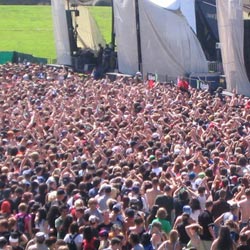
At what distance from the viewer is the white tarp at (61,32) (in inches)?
1730

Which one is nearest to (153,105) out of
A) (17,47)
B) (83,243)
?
(83,243)

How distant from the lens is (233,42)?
3322cm

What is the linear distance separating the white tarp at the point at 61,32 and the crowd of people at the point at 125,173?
59.1ft

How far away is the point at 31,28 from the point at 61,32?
36.1 m

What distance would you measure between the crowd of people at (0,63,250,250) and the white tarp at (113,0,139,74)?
12473mm

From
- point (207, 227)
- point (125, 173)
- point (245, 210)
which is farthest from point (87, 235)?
point (125, 173)

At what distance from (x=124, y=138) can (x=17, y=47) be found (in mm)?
49558

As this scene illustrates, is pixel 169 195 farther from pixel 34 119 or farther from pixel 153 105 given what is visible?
pixel 153 105

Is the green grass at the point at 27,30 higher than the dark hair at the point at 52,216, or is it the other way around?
the dark hair at the point at 52,216

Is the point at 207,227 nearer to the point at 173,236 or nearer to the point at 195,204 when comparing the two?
the point at 195,204

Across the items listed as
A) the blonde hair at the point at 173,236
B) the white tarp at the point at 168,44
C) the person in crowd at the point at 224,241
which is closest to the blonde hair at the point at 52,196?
the blonde hair at the point at 173,236

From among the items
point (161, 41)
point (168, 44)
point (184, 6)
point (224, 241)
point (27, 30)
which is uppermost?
point (184, 6)

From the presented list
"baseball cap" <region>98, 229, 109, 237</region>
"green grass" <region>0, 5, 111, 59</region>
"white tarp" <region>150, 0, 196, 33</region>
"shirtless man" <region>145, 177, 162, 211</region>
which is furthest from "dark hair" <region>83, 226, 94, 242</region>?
"green grass" <region>0, 5, 111, 59</region>

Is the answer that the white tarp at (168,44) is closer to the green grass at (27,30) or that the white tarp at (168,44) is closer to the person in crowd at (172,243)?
the green grass at (27,30)
